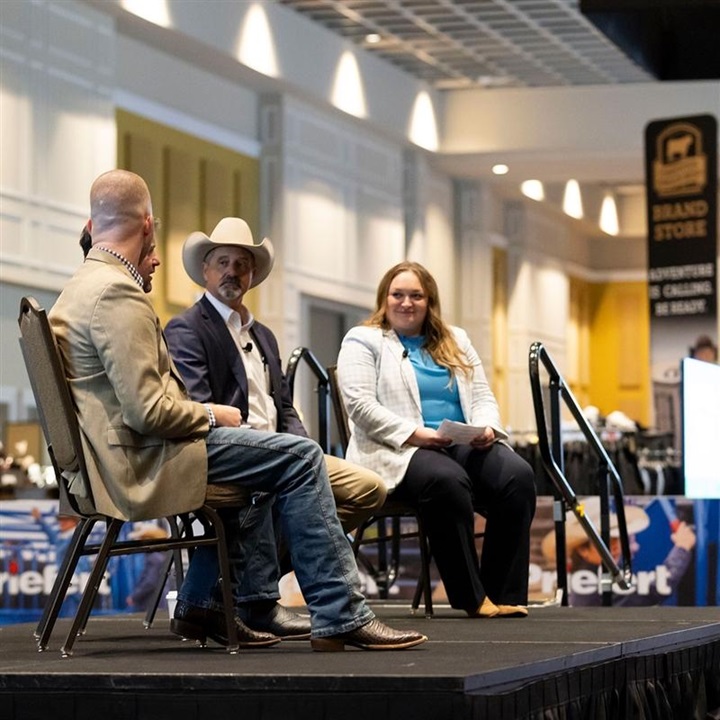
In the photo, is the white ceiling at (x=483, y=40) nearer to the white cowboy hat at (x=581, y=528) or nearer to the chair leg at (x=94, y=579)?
the white cowboy hat at (x=581, y=528)

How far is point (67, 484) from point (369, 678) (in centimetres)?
116

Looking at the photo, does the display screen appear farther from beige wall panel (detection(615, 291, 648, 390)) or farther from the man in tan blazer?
beige wall panel (detection(615, 291, 648, 390))

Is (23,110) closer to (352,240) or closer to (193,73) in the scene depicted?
(193,73)

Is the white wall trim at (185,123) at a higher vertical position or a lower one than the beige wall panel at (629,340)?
Answer: higher

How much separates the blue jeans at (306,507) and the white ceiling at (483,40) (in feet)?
29.6

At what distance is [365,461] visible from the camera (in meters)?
5.19

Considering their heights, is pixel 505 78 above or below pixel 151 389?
above

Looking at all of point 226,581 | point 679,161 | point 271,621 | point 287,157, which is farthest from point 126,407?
point 679,161

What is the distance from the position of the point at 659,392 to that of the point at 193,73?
165 inches

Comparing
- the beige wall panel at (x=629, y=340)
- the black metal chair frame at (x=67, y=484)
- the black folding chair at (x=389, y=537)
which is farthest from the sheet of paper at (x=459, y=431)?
the beige wall panel at (x=629, y=340)

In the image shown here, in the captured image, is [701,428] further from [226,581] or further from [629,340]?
[629,340]

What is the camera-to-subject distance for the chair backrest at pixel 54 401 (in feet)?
12.1

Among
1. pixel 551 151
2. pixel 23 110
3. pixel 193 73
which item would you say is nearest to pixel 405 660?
pixel 23 110

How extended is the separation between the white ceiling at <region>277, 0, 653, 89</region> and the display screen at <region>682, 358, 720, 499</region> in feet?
19.2
